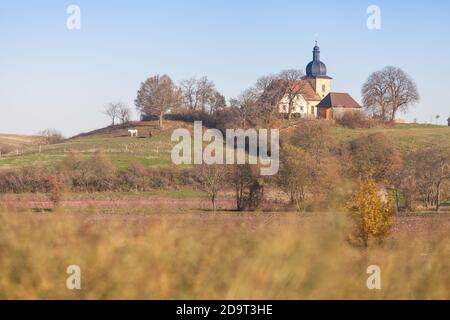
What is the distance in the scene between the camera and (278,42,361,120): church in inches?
3765

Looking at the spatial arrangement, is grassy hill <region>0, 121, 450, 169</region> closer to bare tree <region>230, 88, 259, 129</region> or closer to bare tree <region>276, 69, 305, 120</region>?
bare tree <region>230, 88, 259, 129</region>

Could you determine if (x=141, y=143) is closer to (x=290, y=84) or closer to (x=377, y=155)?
(x=290, y=84)

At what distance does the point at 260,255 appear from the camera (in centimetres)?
803

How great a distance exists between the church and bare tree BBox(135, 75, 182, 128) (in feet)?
52.1

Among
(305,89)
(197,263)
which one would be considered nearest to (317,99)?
A: (305,89)

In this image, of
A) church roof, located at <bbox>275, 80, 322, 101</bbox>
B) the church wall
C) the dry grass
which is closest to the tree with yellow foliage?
the dry grass

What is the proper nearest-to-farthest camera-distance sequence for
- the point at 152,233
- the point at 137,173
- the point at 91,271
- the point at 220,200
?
the point at 91,271
the point at 152,233
the point at 220,200
the point at 137,173

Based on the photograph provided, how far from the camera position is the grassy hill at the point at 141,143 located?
58.7 metres

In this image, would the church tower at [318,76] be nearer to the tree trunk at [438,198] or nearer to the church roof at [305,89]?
the church roof at [305,89]

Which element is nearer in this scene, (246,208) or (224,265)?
(224,265)

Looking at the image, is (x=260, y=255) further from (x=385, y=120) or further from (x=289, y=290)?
(x=385, y=120)

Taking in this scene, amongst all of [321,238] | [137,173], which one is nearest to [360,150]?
[137,173]

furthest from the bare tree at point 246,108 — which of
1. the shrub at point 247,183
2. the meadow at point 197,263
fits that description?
the meadow at point 197,263
